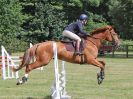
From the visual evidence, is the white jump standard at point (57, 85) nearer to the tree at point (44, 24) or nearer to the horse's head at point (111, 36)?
the horse's head at point (111, 36)

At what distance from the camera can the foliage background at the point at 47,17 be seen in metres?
52.1

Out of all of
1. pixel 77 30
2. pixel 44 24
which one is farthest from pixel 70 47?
pixel 44 24

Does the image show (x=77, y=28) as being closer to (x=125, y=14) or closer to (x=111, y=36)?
(x=111, y=36)

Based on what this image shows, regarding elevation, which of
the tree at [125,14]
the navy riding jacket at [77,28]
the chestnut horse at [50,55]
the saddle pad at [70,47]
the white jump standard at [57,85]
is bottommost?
the white jump standard at [57,85]

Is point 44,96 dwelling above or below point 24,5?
below

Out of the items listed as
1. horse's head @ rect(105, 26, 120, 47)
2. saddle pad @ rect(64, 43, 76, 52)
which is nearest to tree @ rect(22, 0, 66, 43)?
horse's head @ rect(105, 26, 120, 47)

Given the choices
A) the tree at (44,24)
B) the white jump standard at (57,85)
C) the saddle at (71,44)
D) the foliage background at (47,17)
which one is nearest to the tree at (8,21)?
the foliage background at (47,17)

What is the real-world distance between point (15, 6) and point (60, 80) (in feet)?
137

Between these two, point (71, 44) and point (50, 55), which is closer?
point (50, 55)

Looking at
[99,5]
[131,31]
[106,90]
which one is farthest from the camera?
[99,5]

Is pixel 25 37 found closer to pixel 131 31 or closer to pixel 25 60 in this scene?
pixel 131 31

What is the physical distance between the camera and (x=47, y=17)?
66500 mm

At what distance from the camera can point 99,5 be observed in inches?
3287

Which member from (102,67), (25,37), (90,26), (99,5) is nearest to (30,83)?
(102,67)
